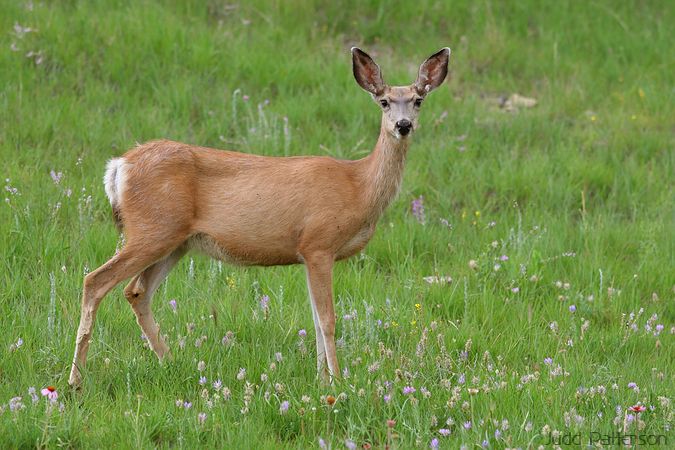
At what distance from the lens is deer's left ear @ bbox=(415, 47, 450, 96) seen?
662 cm

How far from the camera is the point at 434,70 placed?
6.72 meters

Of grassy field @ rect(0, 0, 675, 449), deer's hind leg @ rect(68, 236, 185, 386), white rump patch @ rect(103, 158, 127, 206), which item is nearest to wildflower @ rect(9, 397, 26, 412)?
grassy field @ rect(0, 0, 675, 449)

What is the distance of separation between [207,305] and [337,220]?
103cm

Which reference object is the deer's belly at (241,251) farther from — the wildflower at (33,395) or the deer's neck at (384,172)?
the wildflower at (33,395)

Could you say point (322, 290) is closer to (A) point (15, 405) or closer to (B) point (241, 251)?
(B) point (241, 251)

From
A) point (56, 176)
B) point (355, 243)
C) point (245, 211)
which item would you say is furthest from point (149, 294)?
point (56, 176)

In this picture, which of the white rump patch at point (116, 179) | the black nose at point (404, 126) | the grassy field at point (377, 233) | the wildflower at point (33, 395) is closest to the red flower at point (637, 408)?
the grassy field at point (377, 233)

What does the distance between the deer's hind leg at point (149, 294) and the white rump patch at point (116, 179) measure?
0.44 m

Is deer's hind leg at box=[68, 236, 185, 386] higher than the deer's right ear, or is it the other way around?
the deer's right ear

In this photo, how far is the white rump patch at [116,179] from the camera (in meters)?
6.12

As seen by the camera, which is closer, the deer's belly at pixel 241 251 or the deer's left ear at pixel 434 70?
the deer's belly at pixel 241 251

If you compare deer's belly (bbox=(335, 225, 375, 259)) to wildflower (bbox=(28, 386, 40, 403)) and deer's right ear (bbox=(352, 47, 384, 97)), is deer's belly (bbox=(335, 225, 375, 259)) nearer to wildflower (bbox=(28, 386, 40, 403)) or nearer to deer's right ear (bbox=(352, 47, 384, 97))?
deer's right ear (bbox=(352, 47, 384, 97))

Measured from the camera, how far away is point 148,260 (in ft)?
19.5

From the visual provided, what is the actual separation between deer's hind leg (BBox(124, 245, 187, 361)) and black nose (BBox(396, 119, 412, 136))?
1327 mm
